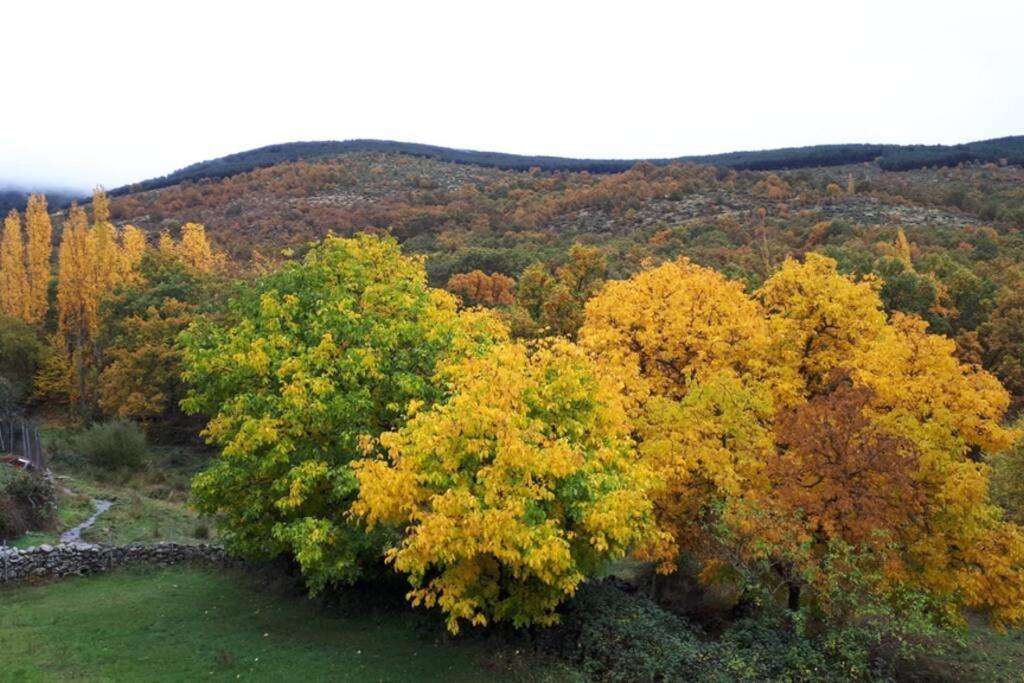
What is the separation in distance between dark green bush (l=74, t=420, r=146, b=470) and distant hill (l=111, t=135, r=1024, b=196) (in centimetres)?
11829

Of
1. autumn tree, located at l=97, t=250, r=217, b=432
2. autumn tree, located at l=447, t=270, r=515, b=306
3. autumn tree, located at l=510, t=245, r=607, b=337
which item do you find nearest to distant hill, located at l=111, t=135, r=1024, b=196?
autumn tree, located at l=447, t=270, r=515, b=306

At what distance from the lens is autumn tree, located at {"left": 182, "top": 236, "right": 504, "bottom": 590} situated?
15531 millimetres

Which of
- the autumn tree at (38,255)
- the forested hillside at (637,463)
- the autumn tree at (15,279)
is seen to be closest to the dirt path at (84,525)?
the forested hillside at (637,463)

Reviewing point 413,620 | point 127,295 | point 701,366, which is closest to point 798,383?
point 701,366

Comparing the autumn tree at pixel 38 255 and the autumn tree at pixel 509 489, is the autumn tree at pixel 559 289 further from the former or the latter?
the autumn tree at pixel 38 255

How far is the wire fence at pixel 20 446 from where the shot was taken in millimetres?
26750

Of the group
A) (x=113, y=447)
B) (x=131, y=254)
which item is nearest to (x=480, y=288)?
(x=131, y=254)

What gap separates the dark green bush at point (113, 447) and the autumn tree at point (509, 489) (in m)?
24.2

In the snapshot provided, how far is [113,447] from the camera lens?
33.0 m

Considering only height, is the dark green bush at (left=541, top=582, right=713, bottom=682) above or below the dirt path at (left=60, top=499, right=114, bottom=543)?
above

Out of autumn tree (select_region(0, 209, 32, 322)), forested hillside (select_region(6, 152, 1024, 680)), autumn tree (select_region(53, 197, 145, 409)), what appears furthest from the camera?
autumn tree (select_region(0, 209, 32, 322))

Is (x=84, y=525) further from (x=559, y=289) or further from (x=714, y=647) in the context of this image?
(x=559, y=289)

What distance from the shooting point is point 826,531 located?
14.7 meters

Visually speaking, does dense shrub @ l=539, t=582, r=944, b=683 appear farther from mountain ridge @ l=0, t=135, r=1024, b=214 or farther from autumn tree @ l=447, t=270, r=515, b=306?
mountain ridge @ l=0, t=135, r=1024, b=214
